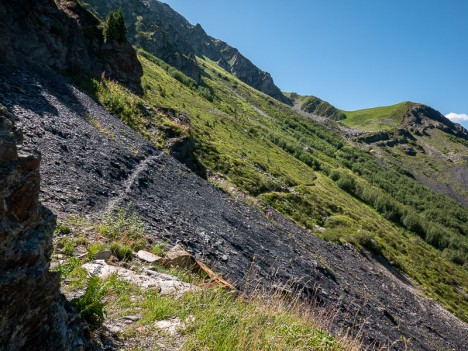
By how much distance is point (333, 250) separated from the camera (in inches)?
1672

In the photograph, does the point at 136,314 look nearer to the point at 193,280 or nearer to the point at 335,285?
the point at 193,280

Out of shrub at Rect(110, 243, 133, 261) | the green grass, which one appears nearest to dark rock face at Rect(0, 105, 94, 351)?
the green grass

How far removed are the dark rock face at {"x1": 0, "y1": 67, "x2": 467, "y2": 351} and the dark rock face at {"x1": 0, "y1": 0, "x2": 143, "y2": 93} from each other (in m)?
3.69

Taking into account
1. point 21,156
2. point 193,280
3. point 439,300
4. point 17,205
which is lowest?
point 439,300

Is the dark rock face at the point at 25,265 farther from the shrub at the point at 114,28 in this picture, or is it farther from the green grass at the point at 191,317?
the shrub at the point at 114,28

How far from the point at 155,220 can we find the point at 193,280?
21.0 ft

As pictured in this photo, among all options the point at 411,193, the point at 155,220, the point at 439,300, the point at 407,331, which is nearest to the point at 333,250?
the point at 407,331

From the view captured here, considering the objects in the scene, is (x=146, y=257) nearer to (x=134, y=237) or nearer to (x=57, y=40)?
(x=134, y=237)

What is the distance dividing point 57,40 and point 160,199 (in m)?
20.4

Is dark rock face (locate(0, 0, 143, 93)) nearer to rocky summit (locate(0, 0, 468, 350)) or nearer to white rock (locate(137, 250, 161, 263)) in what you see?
rocky summit (locate(0, 0, 468, 350))

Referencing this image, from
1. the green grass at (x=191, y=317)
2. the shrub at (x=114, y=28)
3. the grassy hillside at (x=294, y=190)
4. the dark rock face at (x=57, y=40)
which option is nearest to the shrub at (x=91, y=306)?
the green grass at (x=191, y=317)

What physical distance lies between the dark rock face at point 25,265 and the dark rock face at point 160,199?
4823 millimetres

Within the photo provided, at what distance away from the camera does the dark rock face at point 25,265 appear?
13.0 feet

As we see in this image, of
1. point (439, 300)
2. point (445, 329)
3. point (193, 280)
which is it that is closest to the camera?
point (193, 280)
